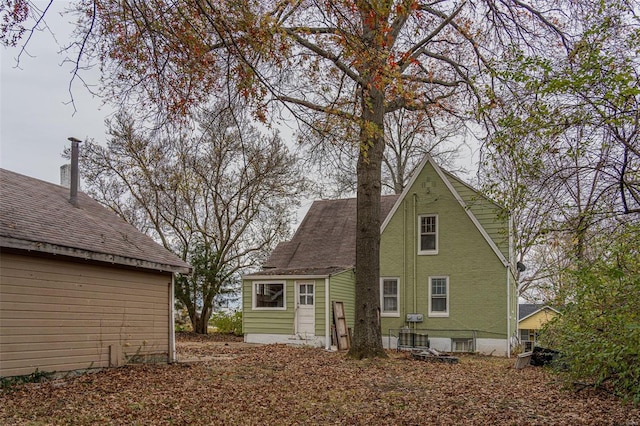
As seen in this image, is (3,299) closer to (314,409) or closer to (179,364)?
(179,364)

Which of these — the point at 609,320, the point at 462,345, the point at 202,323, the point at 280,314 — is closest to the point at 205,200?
the point at 202,323

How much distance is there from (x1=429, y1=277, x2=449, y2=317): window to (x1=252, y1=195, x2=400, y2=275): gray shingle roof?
2.99m

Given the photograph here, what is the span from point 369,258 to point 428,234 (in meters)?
5.94

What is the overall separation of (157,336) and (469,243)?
415 inches

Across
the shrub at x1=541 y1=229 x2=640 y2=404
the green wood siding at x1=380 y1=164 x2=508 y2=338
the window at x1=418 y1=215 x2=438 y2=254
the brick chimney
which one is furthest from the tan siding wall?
the window at x1=418 y1=215 x2=438 y2=254

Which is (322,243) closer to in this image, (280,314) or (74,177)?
(280,314)

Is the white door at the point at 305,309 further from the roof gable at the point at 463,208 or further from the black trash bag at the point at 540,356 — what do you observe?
the black trash bag at the point at 540,356

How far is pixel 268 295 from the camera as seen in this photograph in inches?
792

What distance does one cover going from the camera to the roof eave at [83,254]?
9336 millimetres

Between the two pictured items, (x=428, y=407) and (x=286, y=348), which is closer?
(x=428, y=407)

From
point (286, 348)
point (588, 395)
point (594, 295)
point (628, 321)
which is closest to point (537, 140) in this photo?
point (594, 295)

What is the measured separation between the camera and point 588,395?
8.46m

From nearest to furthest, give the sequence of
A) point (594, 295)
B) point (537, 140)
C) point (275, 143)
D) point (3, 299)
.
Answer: point (594, 295), point (537, 140), point (3, 299), point (275, 143)

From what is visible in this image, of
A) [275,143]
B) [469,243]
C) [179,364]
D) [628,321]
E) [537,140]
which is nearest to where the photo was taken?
[628,321]
